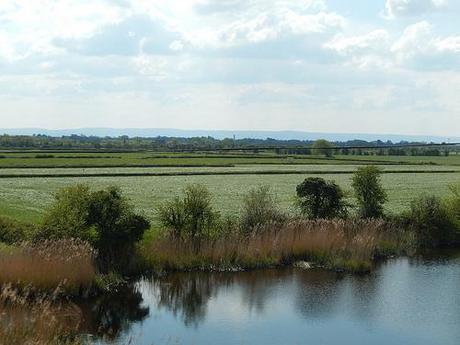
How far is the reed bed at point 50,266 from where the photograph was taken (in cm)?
1959

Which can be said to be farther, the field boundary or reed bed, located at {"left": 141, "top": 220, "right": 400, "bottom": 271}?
the field boundary

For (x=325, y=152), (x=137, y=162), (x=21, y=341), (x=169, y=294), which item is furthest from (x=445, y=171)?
(x=21, y=341)

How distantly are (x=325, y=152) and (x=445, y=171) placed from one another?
48247 mm

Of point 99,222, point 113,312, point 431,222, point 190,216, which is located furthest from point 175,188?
point 113,312

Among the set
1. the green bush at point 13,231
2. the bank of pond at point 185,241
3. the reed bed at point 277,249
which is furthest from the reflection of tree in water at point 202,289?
the green bush at point 13,231

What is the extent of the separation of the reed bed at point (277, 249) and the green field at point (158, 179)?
9.10m

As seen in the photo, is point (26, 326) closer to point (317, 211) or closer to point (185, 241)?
point (185, 241)

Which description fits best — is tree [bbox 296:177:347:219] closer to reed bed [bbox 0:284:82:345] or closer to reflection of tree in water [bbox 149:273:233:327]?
reflection of tree in water [bbox 149:273:233:327]

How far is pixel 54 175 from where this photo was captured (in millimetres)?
63688

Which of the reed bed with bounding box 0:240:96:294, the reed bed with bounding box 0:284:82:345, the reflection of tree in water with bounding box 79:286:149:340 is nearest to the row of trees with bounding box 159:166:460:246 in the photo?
the reflection of tree in water with bounding box 79:286:149:340

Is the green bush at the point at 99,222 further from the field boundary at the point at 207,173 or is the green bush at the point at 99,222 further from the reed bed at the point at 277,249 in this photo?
the field boundary at the point at 207,173

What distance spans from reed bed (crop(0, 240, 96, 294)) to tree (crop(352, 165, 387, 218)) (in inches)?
761

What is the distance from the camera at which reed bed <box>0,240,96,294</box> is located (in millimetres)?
19594

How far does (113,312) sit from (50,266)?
2610 millimetres
